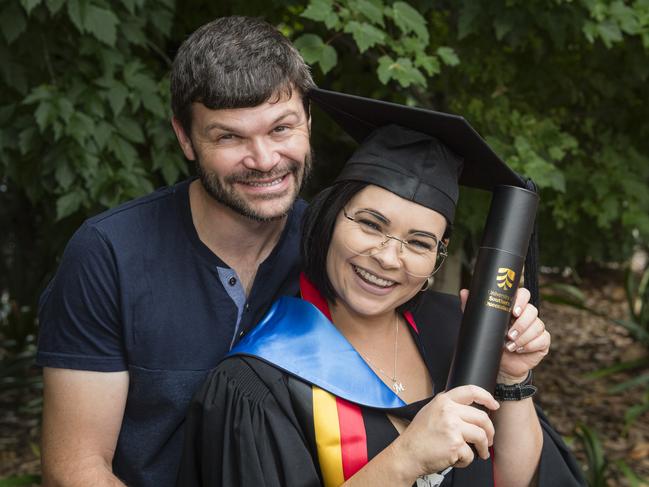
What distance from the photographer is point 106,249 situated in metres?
2.35

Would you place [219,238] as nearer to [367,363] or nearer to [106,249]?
[106,249]

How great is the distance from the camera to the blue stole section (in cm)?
205

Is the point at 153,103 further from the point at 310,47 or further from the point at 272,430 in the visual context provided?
the point at 272,430

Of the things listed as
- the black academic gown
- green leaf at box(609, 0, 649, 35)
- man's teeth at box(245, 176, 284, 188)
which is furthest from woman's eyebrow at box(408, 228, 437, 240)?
green leaf at box(609, 0, 649, 35)

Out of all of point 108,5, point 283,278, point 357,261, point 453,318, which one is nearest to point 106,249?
point 283,278

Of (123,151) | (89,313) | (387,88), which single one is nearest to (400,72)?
(387,88)

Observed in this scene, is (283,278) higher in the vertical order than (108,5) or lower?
lower

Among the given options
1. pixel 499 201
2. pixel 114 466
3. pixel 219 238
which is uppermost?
pixel 499 201

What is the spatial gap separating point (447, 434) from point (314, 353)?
0.41 metres

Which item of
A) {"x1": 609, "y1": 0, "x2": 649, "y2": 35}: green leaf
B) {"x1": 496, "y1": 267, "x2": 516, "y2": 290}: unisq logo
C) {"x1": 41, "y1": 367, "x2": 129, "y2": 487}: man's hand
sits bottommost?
{"x1": 41, "y1": 367, "x2": 129, "y2": 487}: man's hand

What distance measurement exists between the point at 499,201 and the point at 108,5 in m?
1.81

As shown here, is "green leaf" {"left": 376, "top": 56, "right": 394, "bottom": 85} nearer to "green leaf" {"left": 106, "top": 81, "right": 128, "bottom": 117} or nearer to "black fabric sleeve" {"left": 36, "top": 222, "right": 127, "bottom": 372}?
"green leaf" {"left": 106, "top": 81, "right": 128, "bottom": 117}

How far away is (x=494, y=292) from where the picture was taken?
193 cm

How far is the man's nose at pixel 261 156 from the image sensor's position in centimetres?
226
